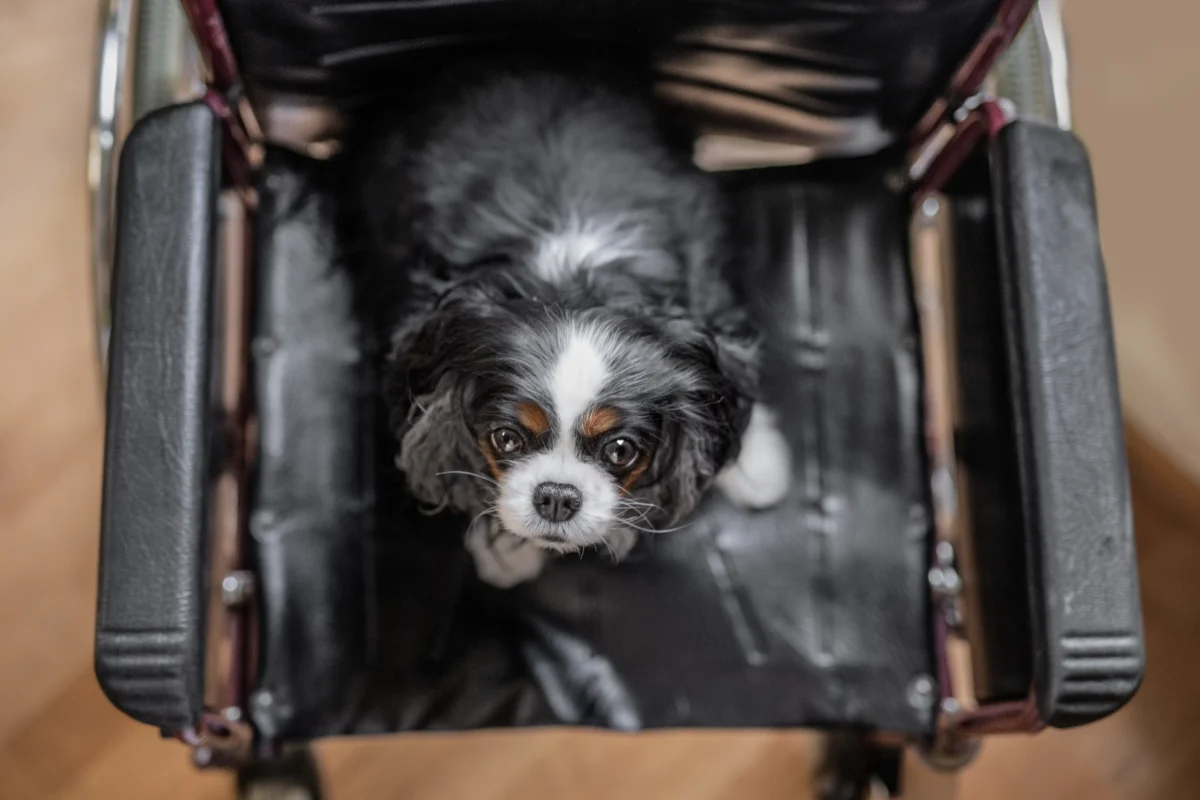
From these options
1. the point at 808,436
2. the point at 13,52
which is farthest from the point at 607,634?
the point at 13,52

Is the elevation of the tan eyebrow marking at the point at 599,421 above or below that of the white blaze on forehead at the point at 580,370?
below

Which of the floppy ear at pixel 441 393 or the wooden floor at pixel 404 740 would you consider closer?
the floppy ear at pixel 441 393

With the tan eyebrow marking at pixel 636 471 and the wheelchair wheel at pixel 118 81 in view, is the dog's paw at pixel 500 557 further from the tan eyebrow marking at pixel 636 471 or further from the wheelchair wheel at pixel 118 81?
the wheelchair wheel at pixel 118 81

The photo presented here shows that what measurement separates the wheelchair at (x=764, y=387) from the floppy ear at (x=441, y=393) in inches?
3.5

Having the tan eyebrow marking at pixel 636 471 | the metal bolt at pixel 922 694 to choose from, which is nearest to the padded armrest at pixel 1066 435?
the metal bolt at pixel 922 694

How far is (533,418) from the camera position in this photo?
1.11m

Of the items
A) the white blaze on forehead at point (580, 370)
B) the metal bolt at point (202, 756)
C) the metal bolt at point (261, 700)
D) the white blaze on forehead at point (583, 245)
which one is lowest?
the metal bolt at point (202, 756)

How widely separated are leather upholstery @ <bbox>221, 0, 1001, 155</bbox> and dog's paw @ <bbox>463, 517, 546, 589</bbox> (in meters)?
0.56

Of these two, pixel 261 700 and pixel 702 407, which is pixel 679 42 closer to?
pixel 702 407

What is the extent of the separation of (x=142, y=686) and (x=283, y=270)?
571mm

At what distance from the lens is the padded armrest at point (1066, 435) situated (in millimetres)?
947

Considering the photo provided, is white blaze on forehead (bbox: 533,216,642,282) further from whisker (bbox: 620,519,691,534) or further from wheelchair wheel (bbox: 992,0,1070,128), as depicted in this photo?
wheelchair wheel (bbox: 992,0,1070,128)

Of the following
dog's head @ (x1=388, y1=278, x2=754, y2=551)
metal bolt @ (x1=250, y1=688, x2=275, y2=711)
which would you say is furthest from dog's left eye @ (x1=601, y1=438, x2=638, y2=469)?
metal bolt @ (x1=250, y1=688, x2=275, y2=711)

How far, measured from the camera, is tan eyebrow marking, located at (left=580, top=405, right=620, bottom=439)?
3.57 feet
